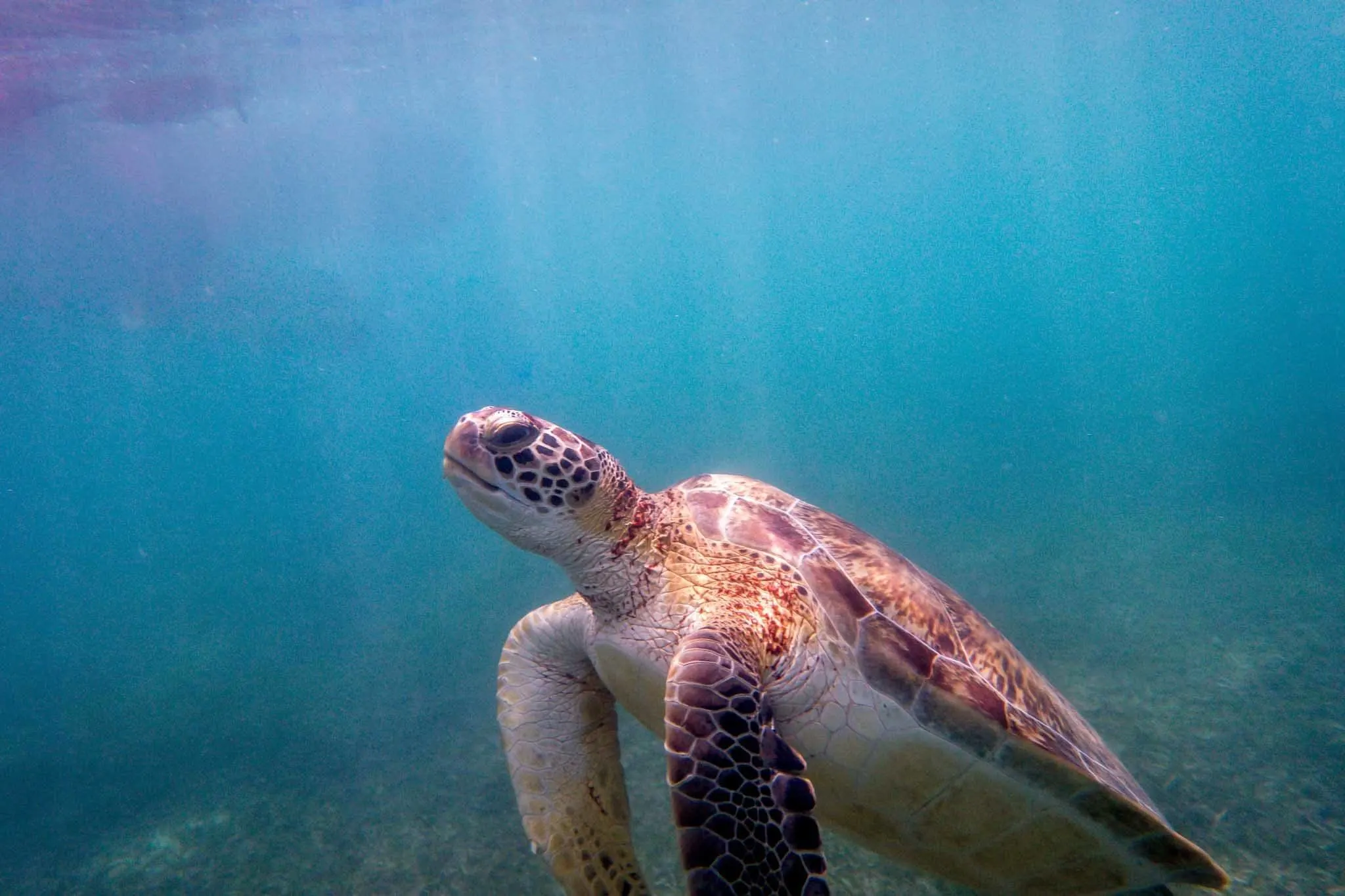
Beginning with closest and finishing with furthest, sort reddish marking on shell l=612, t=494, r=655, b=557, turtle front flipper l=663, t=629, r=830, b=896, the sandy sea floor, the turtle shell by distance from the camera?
turtle front flipper l=663, t=629, r=830, b=896
the turtle shell
reddish marking on shell l=612, t=494, r=655, b=557
the sandy sea floor

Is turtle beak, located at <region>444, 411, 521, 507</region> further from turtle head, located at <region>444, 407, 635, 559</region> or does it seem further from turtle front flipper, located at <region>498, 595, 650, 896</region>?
turtle front flipper, located at <region>498, 595, 650, 896</region>

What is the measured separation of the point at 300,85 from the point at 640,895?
25600 mm

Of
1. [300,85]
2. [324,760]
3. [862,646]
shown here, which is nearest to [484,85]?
[300,85]

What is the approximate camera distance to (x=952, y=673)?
2424 millimetres

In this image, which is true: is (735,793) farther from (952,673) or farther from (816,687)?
(952,673)

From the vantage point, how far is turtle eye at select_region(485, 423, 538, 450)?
2367mm

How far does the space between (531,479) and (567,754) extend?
127 cm

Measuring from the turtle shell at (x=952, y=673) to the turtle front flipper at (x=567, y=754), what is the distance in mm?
871

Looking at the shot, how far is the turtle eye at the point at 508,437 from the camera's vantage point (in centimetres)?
237

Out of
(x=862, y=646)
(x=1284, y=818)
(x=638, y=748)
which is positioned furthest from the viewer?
(x=638, y=748)

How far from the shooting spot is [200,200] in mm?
29781

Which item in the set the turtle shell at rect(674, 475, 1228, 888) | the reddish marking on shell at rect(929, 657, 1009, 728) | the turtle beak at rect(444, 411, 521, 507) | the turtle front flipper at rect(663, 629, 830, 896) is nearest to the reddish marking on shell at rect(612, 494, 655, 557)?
the turtle shell at rect(674, 475, 1228, 888)

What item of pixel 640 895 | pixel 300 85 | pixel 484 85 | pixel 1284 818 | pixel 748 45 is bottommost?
pixel 1284 818

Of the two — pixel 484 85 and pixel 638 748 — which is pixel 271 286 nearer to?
pixel 484 85
